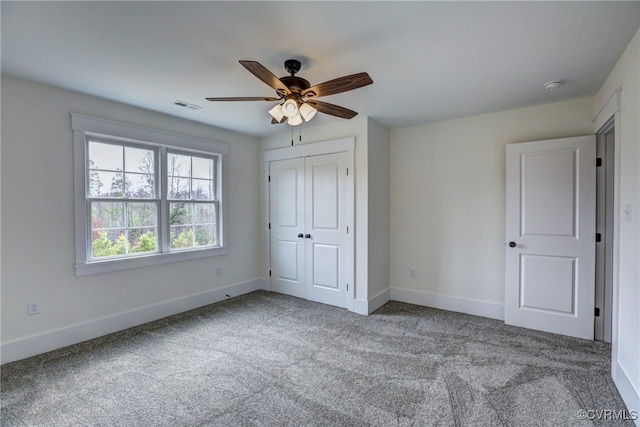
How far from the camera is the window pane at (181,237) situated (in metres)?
3.86

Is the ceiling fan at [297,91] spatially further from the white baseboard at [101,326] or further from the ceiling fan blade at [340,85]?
the white baseboard at [101,326]

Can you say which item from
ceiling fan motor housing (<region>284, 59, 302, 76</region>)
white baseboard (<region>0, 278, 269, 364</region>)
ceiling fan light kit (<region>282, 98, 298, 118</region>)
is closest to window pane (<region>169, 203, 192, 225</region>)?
white baseboard (<region>0, 278, 269, 364</region>)

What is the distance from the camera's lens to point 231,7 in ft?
5.65

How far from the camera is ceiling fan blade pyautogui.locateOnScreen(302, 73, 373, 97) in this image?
2.00m

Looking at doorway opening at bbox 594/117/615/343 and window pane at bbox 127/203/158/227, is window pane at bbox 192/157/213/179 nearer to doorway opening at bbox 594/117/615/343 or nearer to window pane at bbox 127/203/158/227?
window pane at bbox 127/203/158/227

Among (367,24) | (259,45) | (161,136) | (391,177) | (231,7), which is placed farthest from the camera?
(391,177)

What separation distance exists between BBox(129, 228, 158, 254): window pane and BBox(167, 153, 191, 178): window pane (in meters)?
0.77

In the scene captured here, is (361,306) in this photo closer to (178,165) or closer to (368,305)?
(368,305)

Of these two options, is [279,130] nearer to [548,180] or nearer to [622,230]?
[548,180]

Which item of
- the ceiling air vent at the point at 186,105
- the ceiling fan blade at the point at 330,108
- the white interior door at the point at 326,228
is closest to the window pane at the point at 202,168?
the ceiling air vent at the point at 186,105

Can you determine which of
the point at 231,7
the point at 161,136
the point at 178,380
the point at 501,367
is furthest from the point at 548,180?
the point at 161,136

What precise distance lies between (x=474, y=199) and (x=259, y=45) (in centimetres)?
304

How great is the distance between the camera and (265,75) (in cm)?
197

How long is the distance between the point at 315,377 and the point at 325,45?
2497 millimetres
